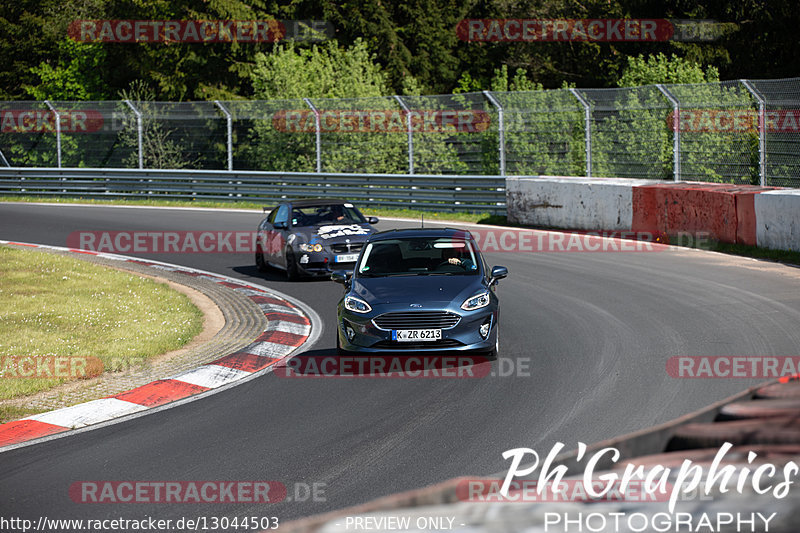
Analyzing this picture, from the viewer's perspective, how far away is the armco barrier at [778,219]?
55.8 ft

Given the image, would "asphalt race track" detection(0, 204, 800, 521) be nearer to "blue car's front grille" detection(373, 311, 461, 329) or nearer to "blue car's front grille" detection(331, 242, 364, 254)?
"blue car's front grille" detection(373, 311, 461, 329)

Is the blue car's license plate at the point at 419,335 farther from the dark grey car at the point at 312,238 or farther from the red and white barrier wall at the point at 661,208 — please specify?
the red and white barrier wall at the point at 661,208

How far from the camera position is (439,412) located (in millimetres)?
8422

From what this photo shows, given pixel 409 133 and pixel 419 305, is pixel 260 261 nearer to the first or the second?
pixel 419 305

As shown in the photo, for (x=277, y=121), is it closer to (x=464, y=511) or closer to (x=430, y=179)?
(x=430, y=179)

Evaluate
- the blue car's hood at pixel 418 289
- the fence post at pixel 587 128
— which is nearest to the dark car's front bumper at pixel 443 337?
the blue car's hood at pixel 418 289

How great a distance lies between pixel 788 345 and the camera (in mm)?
10391

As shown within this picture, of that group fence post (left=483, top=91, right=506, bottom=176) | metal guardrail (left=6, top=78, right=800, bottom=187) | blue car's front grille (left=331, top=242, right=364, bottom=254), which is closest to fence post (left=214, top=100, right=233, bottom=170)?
metal guardrail (left=6, top=78, right=800, bottom=187)

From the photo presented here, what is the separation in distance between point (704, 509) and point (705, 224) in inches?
674

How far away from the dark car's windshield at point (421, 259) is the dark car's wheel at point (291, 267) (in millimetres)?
5403

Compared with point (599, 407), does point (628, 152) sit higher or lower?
higher

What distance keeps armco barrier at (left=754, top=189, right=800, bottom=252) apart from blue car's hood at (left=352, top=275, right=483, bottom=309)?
8258mm

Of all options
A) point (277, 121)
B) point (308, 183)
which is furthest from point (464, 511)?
point (277, 121)

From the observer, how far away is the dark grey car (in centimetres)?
1702
